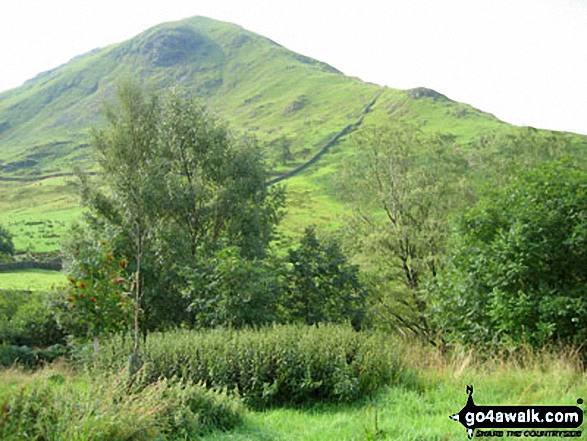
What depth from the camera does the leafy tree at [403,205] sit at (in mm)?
29703

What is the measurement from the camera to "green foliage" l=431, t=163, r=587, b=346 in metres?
10.6

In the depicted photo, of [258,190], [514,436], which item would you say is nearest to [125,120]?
[258,190]

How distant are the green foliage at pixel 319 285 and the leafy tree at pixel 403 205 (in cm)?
1058

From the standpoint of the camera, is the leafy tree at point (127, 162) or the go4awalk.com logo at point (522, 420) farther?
the leafy tree at point (127, 162)

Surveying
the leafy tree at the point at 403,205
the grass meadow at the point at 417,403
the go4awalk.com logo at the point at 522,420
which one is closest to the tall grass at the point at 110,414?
the grass meadow at the point at 417,403

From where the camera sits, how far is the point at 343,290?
19.0 m

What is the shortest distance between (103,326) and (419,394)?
32.5ft

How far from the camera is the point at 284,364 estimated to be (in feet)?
31.3

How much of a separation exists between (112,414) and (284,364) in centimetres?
401

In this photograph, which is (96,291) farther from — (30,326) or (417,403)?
(417,403)

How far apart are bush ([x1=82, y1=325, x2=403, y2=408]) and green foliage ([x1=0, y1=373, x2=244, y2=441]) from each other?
1.34 m

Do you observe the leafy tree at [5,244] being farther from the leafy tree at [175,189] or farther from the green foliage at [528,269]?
the green foliage at [528,269]

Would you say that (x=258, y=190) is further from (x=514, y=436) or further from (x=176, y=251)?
(x=514, y=436)

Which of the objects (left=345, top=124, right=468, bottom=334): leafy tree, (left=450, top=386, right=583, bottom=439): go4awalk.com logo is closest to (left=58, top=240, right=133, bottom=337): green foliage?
(left=450, top=386, right=583, bottom=439): go4awalk.com logo
